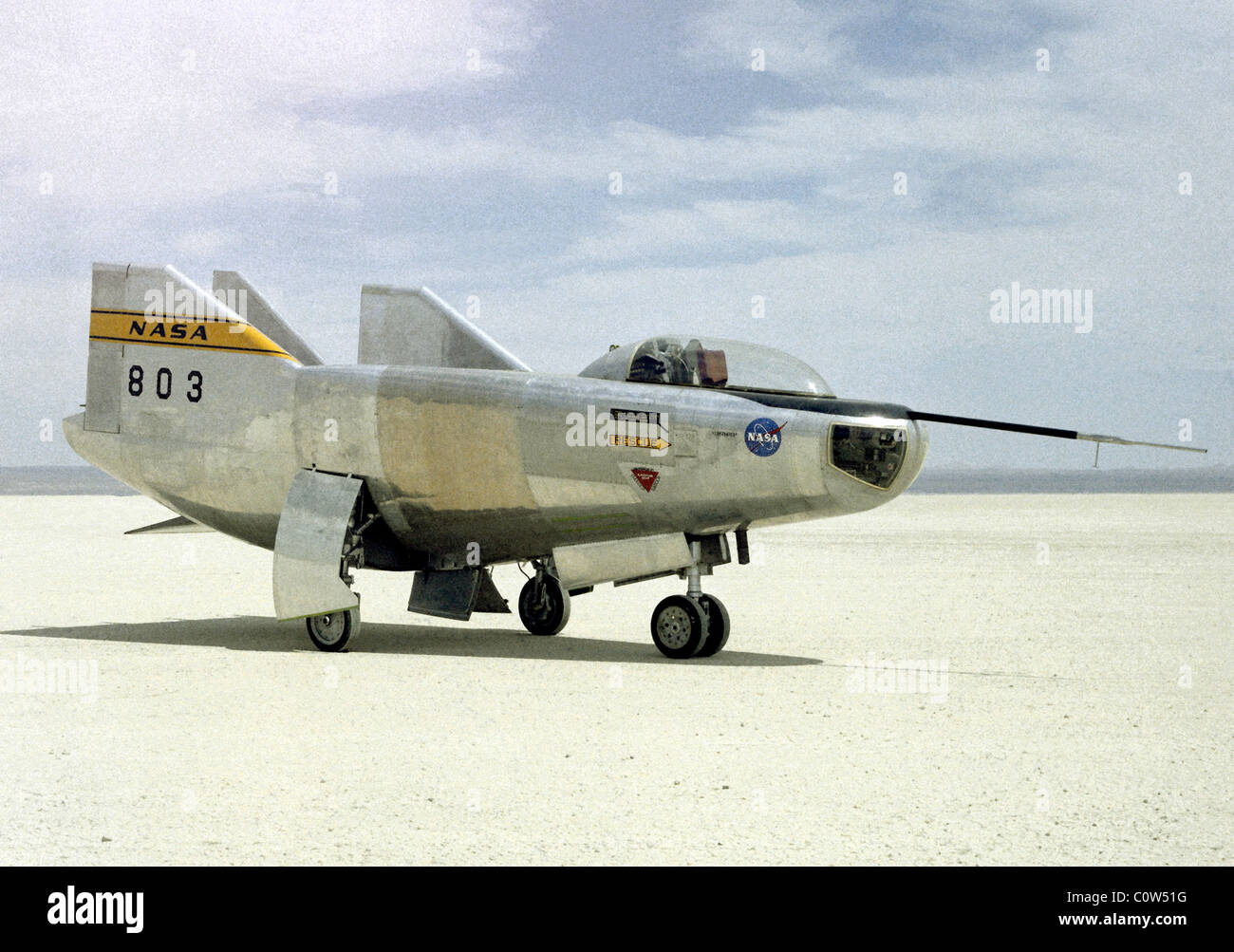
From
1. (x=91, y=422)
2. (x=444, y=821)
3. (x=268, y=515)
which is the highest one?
(x=91, y=422)

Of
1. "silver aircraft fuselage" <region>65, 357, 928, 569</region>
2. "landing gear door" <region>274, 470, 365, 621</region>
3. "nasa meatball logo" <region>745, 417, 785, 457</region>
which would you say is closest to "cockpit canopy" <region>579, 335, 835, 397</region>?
"silver aircraft fuselage" <region>65, 357, 928, 569</region>

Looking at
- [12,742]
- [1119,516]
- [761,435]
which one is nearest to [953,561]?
[761,435]

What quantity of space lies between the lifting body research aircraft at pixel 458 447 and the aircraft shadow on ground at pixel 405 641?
15.8 inches

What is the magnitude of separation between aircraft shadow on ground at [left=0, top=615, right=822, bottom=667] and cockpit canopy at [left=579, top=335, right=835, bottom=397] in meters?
2.75

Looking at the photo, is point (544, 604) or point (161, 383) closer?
point (161, 383)

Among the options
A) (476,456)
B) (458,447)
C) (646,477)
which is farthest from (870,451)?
(458,447)

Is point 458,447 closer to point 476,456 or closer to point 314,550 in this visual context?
point 476,456

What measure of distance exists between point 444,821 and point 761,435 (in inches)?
263

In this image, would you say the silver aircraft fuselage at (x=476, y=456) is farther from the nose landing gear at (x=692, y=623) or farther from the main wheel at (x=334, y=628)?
the main wheel at (x=334, y=628)

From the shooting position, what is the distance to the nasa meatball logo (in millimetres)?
12586

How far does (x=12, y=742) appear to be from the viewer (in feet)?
28.7

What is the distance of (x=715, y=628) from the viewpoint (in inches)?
520

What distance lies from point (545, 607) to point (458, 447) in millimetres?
2631

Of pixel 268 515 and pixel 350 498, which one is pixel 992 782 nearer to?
pixel 350 498
